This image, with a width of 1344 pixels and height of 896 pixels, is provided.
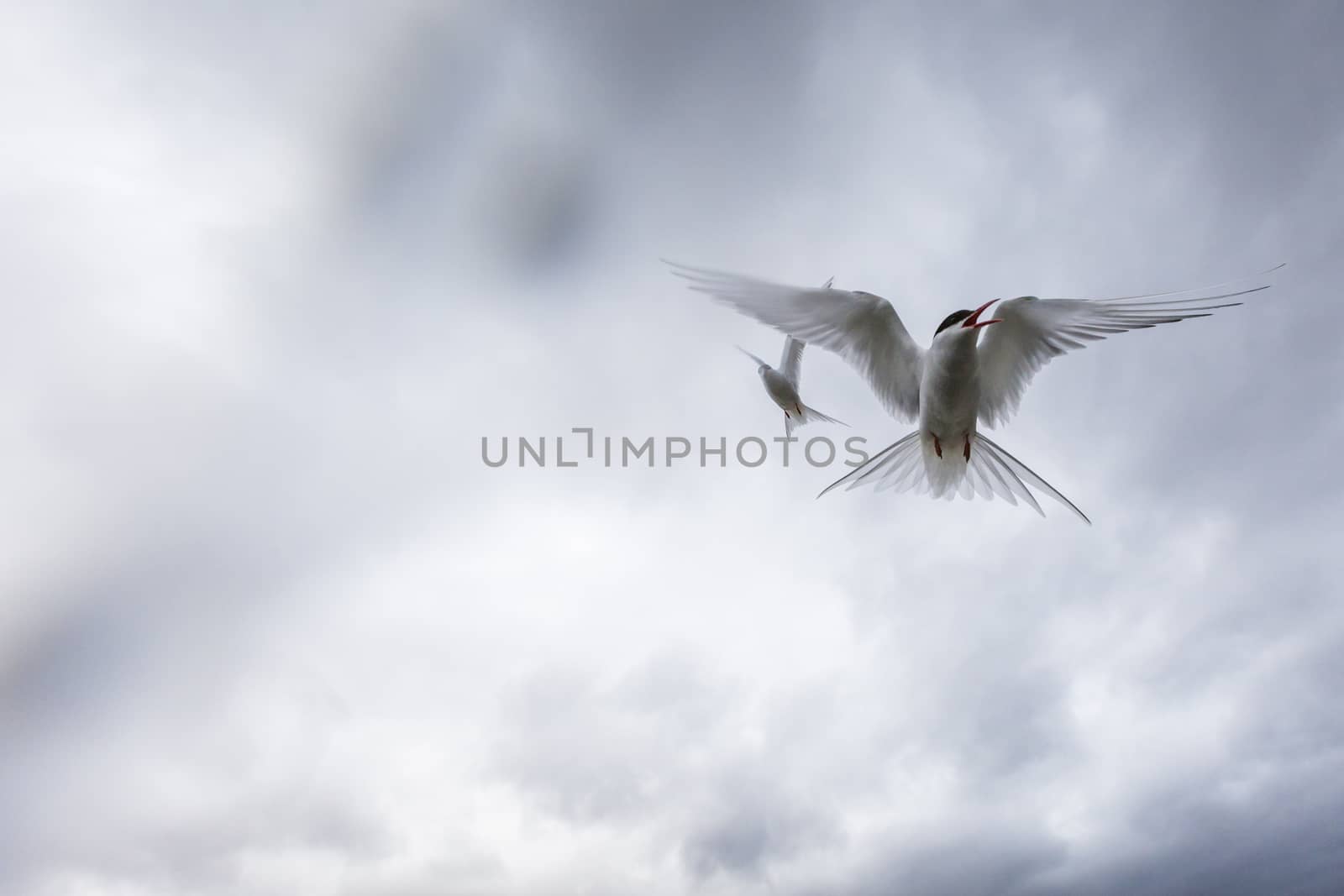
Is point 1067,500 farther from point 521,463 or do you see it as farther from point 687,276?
point 521,463

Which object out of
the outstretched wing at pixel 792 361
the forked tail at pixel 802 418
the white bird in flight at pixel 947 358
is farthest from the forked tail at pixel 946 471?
the outstretched wing at pixel 792 361

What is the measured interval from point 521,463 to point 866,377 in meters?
7.37

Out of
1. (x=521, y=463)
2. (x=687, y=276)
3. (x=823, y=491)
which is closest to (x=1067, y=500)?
(x=823, y=491)

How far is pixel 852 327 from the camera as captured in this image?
937 centimetres

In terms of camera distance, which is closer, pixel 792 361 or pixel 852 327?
pixel 852 327

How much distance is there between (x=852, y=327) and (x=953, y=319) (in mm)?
1248

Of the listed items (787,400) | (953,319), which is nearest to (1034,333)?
(953,319)

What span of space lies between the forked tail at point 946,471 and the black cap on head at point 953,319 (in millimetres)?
1302

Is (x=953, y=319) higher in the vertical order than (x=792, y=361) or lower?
lower

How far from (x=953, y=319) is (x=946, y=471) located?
6.03 feet

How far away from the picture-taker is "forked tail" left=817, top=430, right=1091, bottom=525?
910cm

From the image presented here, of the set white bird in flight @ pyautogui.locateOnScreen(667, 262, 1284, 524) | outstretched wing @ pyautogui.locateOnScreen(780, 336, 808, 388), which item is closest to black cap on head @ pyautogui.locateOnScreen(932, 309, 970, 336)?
white bird in flight @ pyautogui.locateOnScreen(667, 262, 1284, 524)

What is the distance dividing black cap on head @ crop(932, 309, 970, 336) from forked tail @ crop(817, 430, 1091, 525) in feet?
4.27

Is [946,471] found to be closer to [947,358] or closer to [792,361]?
[947,358]
